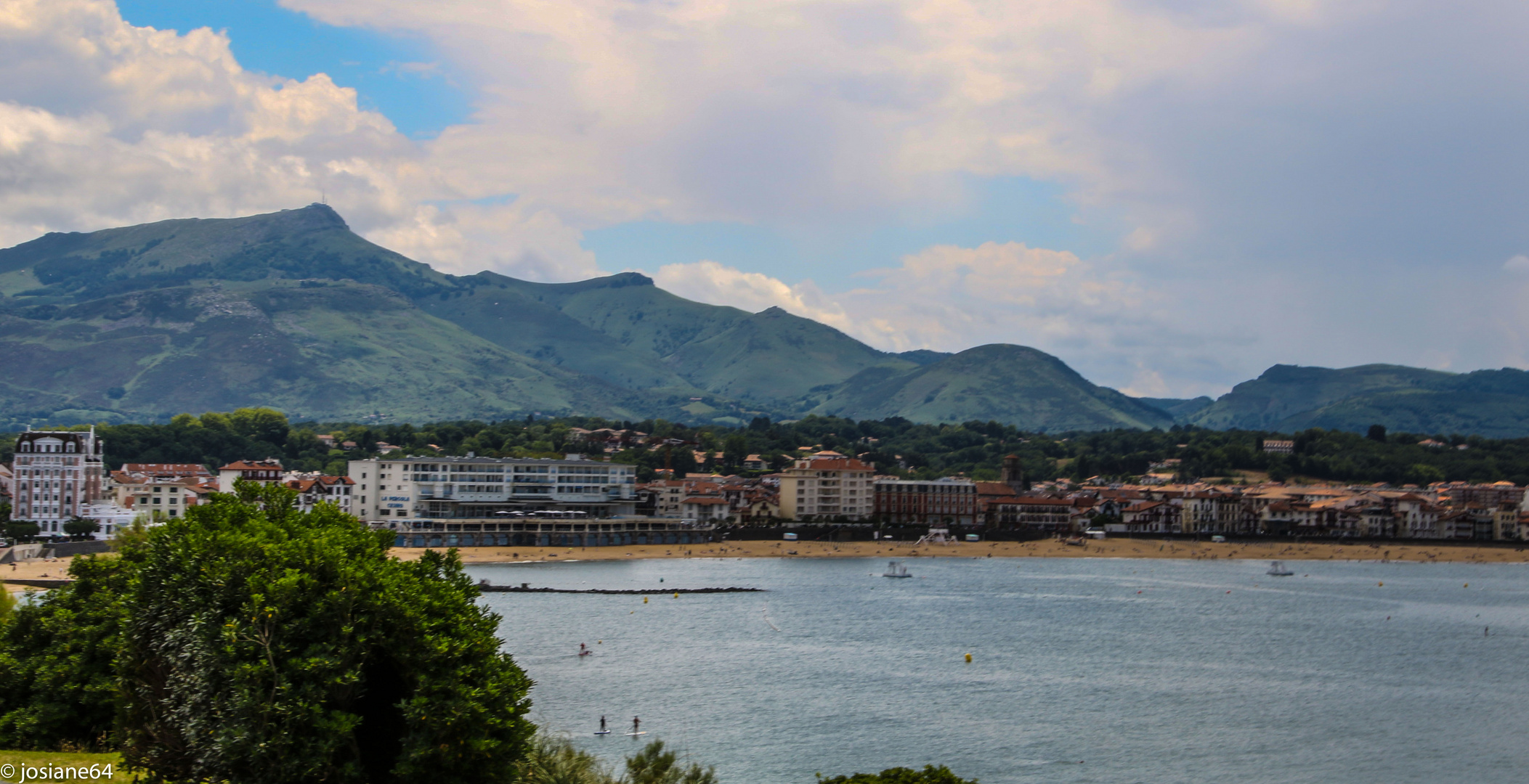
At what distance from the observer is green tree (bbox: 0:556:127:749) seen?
2053 cm

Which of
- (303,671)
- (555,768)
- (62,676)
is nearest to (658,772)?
(555,768)

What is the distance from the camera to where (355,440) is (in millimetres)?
157375

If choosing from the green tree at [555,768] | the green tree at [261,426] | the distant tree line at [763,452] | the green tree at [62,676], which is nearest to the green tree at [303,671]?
the green tree at [555,768]

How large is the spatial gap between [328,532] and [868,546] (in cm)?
8809

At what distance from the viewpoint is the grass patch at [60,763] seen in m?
17.0

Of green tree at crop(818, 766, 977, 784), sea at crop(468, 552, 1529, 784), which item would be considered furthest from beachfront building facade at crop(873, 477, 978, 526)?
green tree at crop(818, 766, 977, 784)

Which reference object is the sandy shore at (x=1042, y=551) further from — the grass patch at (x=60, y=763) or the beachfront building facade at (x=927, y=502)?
the grass patch at (x=60, y=763)

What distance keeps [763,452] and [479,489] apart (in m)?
71.9

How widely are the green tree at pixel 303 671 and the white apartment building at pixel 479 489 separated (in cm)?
8562

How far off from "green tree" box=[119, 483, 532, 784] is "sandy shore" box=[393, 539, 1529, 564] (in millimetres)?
68637

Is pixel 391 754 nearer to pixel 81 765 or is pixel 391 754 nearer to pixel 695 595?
pixel 81 765

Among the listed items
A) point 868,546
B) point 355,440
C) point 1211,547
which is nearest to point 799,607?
point 868,546

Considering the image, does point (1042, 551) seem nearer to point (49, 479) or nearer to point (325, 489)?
point (325, 489)

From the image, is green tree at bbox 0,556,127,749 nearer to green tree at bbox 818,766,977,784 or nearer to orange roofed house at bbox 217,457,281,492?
green tree at bbox 818,766,977,784
